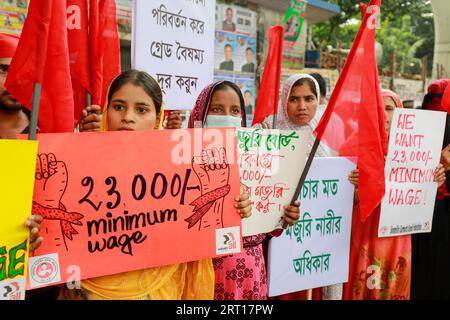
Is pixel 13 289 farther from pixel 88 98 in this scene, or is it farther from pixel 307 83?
pixel 307 83

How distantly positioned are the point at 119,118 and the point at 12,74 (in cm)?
43

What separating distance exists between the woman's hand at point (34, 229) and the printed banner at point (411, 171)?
2179 mm

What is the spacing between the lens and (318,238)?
9.83ft

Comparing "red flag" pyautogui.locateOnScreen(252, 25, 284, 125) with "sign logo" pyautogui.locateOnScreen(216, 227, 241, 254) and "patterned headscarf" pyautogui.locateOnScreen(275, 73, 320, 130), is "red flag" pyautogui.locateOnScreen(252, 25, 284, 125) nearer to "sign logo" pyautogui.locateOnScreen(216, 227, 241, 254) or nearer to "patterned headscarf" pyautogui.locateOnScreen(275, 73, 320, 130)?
"patterned headscarf" pyautogui.locateOnScreen(275, 73, 320, 130)

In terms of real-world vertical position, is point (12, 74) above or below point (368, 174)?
above

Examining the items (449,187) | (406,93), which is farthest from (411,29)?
(449,187)

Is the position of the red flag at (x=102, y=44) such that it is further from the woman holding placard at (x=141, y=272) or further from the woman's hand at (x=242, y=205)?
the woman's hand at (x=242, y=205)

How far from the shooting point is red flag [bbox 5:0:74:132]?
1764mm

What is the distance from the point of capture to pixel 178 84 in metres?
3.01

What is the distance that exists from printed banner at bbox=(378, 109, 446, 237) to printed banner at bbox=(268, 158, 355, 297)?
25 cm

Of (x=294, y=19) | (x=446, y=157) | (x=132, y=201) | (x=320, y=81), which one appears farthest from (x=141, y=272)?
(x=294, y=19)

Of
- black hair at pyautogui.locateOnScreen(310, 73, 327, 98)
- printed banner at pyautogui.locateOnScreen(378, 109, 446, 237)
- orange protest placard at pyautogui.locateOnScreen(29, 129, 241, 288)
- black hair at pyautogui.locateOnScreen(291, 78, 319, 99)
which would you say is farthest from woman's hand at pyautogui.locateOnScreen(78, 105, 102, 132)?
black hair at pyautogui.locateOnScreen(310, 73, 327, 98)

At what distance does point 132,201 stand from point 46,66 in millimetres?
615
